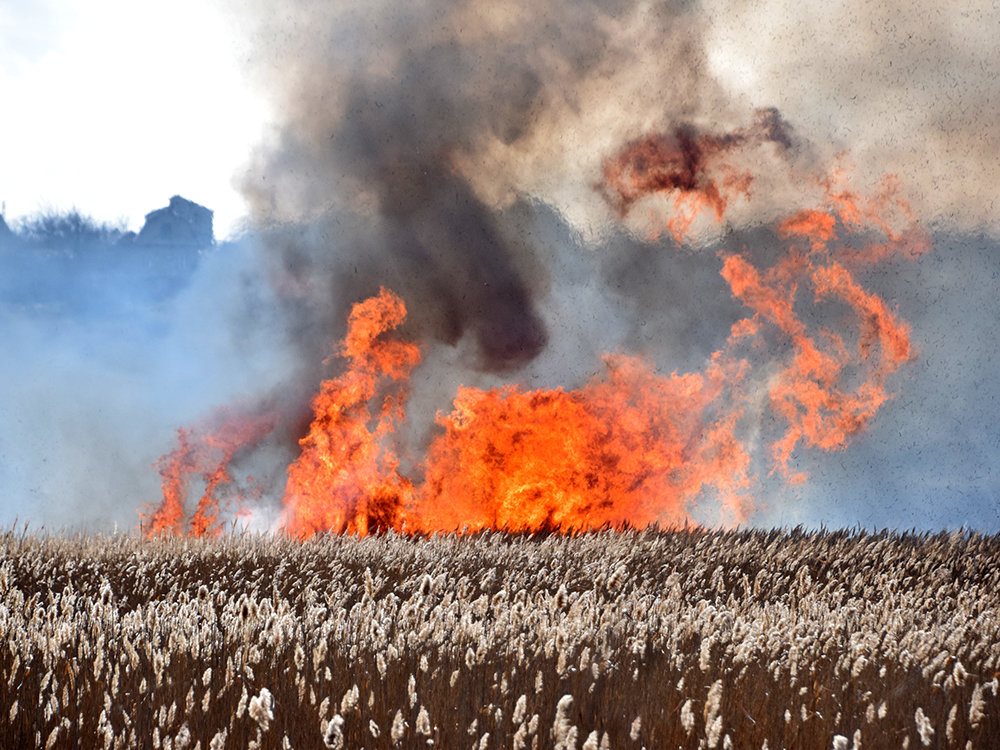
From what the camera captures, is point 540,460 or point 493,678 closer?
point 493,678

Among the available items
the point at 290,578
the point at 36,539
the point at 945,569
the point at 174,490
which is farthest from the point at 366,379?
the point at 945,569

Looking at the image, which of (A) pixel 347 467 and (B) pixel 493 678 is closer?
(B) pixel 493 678

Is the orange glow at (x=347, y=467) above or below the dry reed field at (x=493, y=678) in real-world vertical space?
above

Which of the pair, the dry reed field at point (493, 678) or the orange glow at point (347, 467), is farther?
the orange glow at point (347, 467)

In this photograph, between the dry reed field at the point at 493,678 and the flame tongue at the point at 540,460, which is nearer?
the dry reed field at the point at 493,678

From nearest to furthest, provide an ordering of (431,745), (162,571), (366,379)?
(431,745) → (162,571) → (366,379)

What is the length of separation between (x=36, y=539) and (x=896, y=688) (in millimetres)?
9899

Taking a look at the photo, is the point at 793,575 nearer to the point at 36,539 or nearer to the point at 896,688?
the point at 896,688

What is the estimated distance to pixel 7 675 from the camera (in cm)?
459

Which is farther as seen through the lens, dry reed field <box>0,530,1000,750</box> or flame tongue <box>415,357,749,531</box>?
A: flame tongue <box>415,357,749,531</box>

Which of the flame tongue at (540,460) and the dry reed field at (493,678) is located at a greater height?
the flame tongue at (540,460)

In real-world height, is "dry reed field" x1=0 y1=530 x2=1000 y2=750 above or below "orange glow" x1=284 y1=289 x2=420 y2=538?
below

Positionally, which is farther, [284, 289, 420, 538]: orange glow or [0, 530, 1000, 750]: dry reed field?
[284, 289, 420, 538]: orange glow

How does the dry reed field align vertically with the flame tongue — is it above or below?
below
